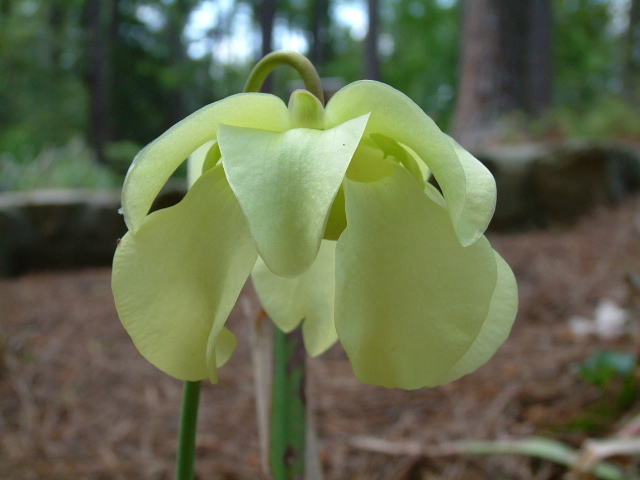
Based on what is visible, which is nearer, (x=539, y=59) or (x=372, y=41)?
(x=539, y=59)

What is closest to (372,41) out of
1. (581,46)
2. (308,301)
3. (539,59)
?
(539,59)

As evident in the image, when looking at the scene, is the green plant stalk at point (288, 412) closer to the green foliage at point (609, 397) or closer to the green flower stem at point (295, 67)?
the green flower stem at point (295, 67)

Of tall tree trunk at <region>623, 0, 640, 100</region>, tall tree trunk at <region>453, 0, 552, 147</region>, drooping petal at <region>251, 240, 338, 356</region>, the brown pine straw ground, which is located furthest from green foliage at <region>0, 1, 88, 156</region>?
tall tree trunk at <region>623, 0, 640, 100</region>

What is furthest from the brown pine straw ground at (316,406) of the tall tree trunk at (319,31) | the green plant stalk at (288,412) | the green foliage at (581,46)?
the tall tree trunk at (319,31)

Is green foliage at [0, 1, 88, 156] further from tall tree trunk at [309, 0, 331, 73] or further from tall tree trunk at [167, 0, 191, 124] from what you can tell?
tall tree trunk at [309, 0, 331, 73]

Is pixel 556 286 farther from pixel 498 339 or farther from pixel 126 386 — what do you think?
pixel 498 339

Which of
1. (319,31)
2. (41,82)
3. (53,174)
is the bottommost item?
(41,82)

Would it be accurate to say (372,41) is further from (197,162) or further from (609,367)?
(197,162)
